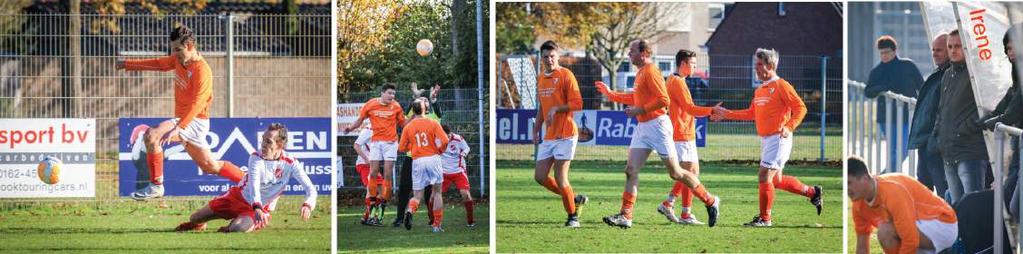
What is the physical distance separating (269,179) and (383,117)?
1345 millimetres

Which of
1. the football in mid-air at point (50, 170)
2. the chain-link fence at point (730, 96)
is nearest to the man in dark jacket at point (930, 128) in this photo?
the chain-link fence at point (730, 96)

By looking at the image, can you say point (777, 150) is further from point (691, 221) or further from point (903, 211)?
point (903, 211)

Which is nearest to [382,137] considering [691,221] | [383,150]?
[383,150]

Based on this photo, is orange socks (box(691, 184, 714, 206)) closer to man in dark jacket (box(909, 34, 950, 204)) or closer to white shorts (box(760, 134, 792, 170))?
white shorts (box(760, 134, 792, 170))

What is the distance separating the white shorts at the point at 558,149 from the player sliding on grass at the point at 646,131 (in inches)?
13.8

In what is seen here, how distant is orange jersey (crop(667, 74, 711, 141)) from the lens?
28.1ft

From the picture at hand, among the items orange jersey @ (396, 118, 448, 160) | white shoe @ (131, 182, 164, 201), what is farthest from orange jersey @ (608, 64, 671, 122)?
white shoe @ (131, 182, 164, 201)

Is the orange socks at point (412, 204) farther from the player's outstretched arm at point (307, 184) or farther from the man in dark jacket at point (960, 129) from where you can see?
the man in dark jacket at point (960, 129)

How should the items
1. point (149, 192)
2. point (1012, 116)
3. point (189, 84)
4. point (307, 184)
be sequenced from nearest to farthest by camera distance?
point (1012, 116), point (189, 84), point (307, 184), point (149, 192)

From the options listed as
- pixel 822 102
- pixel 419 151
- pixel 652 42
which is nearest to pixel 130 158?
pixel 419 151

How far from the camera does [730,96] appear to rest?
8562 mm

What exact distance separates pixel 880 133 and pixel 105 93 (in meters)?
6.30

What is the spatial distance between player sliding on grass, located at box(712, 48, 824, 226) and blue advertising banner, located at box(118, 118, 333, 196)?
2978 millimetres

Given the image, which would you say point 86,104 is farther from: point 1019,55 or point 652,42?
point 1019,55
